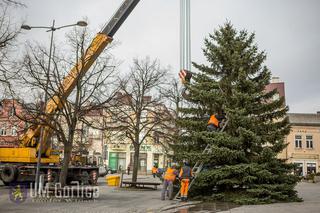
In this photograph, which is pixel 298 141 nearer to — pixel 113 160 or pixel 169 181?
pixel 113 160

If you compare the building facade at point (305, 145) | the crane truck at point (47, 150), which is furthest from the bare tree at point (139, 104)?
the building facade at point (305, 145)

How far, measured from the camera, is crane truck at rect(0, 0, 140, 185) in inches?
748

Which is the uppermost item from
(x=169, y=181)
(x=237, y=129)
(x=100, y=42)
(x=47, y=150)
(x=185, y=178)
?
(x=100, y=42)

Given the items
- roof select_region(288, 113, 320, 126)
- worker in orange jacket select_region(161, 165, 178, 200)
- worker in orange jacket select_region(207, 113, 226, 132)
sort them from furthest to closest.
A: roof select_region(288, 113, 320, 126) < worker in orange jacket select_region(161, 165, 178, 200) < worker in orange jacket select_region(207, 113, 226, 132)

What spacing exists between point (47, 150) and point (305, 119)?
4213cm

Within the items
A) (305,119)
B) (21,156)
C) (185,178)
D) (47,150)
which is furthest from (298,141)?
(185,178)

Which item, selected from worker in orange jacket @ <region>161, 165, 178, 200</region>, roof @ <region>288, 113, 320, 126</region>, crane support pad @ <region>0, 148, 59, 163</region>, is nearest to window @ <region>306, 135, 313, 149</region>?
roof @ <region>288, 113, 320, 126</region>

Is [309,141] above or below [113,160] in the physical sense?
above

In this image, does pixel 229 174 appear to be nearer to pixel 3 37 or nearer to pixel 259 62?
pixel 259 62

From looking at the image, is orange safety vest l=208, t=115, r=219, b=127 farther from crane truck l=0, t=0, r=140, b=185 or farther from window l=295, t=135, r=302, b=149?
window l=295, t=135, r=302, b=149

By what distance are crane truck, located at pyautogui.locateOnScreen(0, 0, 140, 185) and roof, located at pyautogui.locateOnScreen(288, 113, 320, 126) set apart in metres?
37.3

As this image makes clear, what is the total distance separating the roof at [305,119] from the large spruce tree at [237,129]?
131 feet

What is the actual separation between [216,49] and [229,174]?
232 inches

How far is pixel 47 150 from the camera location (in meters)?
24.0
